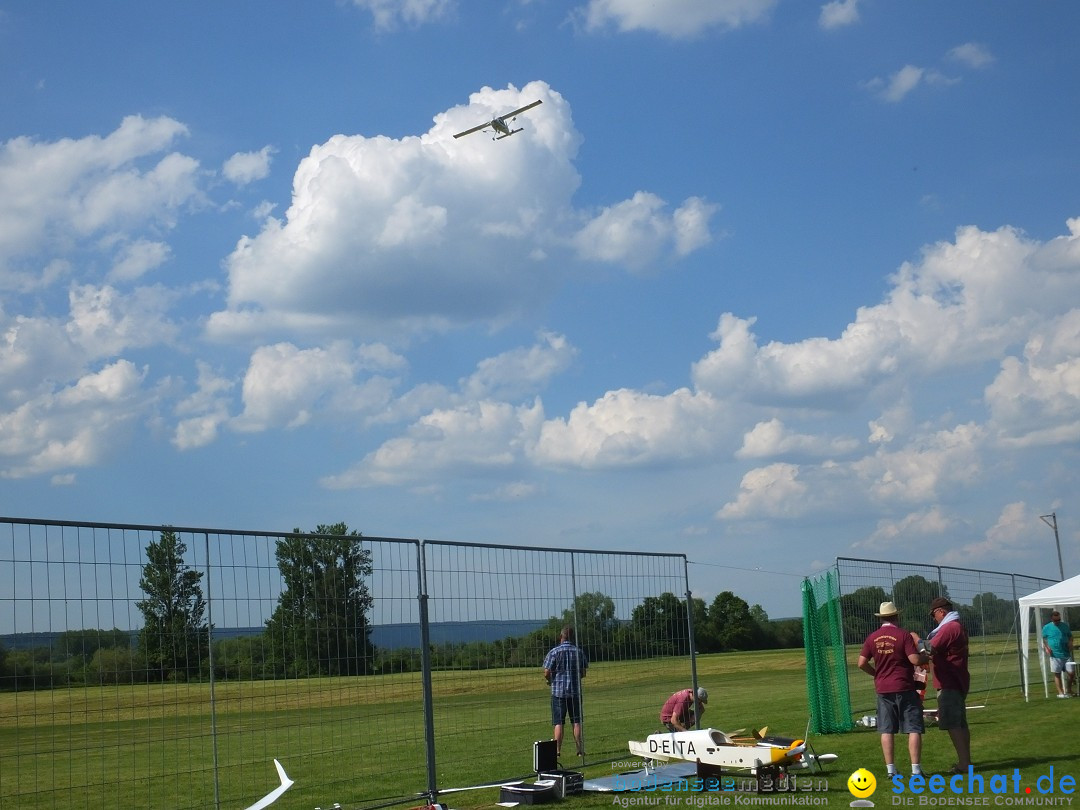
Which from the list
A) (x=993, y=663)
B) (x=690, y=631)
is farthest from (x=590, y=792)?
(x=993, y=663)

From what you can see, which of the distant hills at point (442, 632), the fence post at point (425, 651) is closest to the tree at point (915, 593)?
the distant hills at point (442, 632)

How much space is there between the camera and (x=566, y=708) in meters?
13.4

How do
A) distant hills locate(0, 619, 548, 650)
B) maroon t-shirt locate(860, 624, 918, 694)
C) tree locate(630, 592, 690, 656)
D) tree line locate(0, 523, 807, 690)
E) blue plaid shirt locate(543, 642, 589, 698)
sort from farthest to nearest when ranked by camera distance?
tree locate(630, 592, 690, 656) < blue plaid shirt locate(543, 642, 589, 698) < maroon t-shirt locate(860, 624, 918, 694) < distant hills locate(0, 619, 548, 650) < tree line locate(0, 523, 807, 690)

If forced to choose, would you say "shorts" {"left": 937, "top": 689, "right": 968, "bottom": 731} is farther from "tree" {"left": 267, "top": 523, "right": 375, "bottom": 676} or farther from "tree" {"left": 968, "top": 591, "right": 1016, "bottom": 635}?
"tree" {"left": 968, "top": 591, "right": 1016, "bottom": 635}

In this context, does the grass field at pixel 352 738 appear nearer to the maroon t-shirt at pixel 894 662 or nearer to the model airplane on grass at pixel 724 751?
the model airplane on grass at pixel 724 751

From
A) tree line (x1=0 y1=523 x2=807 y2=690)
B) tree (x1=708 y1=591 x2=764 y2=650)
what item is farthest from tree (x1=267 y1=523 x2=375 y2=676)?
tree (x1=708 y1=591 x2=764 y2=650)

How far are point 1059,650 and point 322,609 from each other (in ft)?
56.9

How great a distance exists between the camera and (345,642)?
34.2ft

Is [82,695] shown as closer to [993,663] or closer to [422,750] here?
[422,750]

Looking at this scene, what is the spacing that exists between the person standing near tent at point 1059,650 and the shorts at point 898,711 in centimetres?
1231

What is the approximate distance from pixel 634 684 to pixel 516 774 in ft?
6.66

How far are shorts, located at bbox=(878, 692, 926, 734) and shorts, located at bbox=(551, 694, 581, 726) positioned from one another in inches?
142

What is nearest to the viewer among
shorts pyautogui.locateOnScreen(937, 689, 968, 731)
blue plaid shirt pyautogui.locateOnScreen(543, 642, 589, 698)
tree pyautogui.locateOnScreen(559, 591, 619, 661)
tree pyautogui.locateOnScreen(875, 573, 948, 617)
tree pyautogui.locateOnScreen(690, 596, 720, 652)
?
shorts pyautogui.locateOnScreen(937, 689, 968, 731)

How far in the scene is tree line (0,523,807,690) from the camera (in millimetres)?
8133
